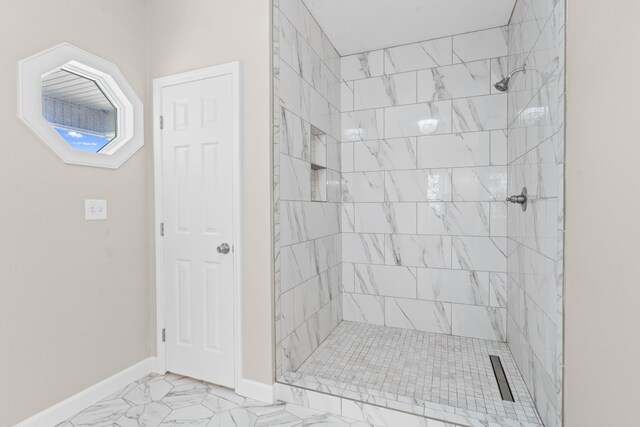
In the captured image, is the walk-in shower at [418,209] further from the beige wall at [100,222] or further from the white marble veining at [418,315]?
the beige wall at [100,222]

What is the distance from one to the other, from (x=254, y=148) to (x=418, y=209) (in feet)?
5.64

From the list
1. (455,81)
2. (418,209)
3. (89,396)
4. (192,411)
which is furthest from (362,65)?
(89,396)

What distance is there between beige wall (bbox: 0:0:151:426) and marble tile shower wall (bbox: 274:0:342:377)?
111 cm

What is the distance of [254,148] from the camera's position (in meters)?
2.06

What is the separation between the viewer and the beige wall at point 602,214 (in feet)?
2.92

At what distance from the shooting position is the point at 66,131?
190cm

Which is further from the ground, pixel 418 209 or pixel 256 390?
pixel 418 209

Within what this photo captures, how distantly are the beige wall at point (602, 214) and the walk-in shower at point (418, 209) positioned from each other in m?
0.17

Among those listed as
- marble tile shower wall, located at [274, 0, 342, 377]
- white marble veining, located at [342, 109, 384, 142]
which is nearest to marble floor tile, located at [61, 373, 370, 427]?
marble tile shower wall, located at [274, 0, 342, 377]

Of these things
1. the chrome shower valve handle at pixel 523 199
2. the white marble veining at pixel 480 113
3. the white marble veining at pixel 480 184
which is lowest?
the chrome shower valve handle at pixel 523 199

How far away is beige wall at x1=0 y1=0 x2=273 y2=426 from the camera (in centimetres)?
163

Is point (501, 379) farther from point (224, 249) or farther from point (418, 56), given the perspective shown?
point (418, 56)

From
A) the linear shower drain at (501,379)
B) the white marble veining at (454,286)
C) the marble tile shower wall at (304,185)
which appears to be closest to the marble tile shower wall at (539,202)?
the linear shower drain at (501,379)

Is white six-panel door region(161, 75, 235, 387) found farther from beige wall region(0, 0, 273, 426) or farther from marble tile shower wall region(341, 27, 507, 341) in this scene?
marble tile shower wall region(341, 27, 507, 341)
